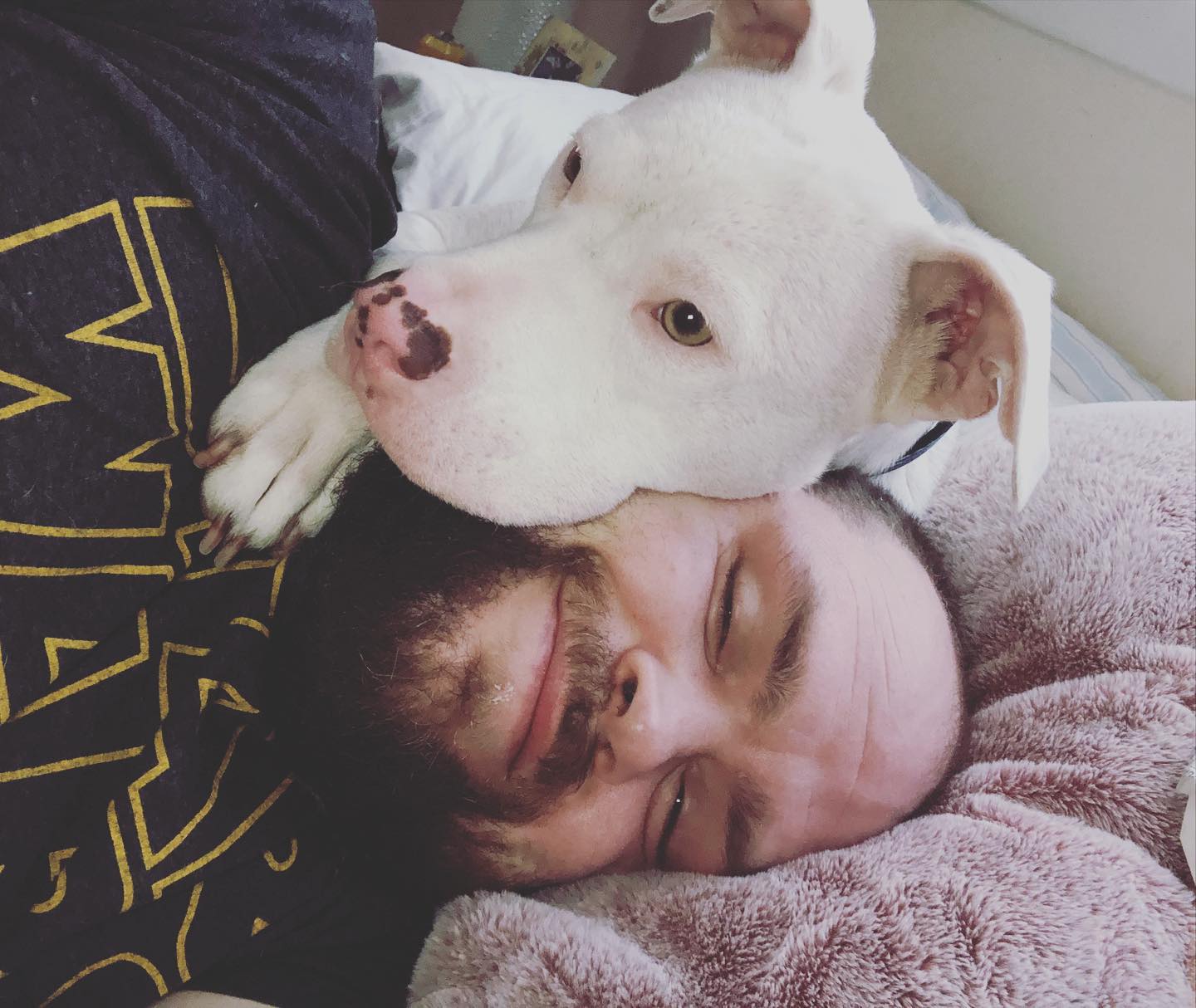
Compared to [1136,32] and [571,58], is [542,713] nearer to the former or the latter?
[1136,32]

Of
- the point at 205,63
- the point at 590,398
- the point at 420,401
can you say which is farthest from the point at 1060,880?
the point at 205,63

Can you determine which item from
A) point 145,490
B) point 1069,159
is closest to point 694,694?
point 145,490

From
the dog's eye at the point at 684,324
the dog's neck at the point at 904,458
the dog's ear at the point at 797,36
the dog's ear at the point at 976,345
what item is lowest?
the dog's neck at the point at 904,458

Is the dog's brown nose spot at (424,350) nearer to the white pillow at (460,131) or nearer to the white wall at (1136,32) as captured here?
the white pillow at (460,131)

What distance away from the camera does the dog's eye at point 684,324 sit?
1022 mm

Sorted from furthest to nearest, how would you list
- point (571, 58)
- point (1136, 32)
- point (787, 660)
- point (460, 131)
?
point (571, 58) < point (1136, 32) < point (460, 131) < point (787, 660)

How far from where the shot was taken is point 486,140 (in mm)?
2004

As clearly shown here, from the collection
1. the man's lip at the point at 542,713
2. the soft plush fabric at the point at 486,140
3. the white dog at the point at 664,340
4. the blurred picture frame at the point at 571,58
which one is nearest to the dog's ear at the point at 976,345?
the white dog at the point at 664,340

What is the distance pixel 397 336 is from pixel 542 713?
0.48m

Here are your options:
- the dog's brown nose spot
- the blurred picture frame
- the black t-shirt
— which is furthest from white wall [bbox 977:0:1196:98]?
the dog's brown nose spot

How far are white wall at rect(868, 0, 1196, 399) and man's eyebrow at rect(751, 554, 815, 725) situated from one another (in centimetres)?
181

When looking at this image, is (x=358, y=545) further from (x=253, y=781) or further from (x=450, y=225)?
(x=450, y=225)

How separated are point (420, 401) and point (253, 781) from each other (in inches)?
21.6

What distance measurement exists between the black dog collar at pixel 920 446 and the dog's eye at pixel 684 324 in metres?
0.50
